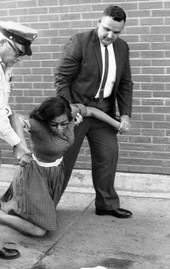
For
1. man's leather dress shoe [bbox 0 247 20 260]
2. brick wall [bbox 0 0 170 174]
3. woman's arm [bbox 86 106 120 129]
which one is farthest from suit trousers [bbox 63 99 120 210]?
man's leather dress shoe [bbox 0 247 20 260]

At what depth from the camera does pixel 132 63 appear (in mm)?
5316

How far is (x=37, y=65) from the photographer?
5.68 m

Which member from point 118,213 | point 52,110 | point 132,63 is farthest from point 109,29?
point 118,213

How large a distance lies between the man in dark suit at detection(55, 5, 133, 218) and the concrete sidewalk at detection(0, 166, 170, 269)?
0.74ft

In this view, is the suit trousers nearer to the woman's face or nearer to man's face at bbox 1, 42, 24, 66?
the woman's face

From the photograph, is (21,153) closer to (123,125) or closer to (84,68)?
(84,68)

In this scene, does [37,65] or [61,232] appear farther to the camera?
[37,65]

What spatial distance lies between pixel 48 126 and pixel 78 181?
1.54 meters

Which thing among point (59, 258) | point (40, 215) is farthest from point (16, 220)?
point (59, 258)

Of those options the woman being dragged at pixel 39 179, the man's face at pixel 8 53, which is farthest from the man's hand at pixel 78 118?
the man's face at pixel 8 53

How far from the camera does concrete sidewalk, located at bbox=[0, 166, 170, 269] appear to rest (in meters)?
4.06

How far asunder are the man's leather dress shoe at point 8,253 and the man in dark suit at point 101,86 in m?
0.92

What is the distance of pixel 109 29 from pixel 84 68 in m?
0.40

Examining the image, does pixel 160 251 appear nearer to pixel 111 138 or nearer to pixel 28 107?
pixel 111 138
